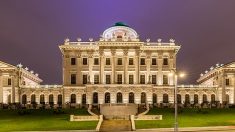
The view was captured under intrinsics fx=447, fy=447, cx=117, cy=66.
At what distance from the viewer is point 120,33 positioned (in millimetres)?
94562

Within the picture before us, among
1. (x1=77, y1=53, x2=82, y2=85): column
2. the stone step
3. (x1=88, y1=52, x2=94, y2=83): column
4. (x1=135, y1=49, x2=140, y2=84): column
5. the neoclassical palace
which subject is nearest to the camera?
the stone step

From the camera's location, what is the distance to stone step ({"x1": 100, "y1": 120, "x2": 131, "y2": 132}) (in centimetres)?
4631

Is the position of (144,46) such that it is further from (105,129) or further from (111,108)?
(105,129)

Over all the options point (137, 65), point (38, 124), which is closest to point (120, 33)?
point (137, 65)

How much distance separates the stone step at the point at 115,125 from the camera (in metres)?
46.3

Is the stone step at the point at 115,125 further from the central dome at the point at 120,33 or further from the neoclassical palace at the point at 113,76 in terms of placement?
the central dome at the point at 120,33

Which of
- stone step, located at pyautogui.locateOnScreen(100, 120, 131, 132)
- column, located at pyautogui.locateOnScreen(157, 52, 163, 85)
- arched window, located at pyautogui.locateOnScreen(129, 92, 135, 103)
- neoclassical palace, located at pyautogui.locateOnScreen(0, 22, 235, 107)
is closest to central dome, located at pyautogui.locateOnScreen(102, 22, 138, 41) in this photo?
neoclassical palace, located at pyautogui.locateOnScreen(0, 22, 235, 107)

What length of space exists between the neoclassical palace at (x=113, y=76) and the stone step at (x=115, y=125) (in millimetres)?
39663

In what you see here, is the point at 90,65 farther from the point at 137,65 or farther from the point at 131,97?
the point at 131,97

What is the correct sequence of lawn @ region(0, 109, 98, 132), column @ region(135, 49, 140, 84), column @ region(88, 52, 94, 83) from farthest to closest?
column @ region(88, 52, 94, 83), column @ region(135, 49, 140, 84), lawn @ region(0, 109, 98, 132)

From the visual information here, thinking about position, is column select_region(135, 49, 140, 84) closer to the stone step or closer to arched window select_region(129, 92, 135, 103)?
arched window select_region(129, 92, 135, 103)

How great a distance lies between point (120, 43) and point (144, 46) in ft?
18.6

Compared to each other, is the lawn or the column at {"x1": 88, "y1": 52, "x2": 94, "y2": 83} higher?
the column at {"x1": 88, "y1": 52, "x2": 94, "y2": 83}

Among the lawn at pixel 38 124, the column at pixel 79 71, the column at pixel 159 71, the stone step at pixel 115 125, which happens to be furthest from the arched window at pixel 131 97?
the stone step at pixel 115 125
